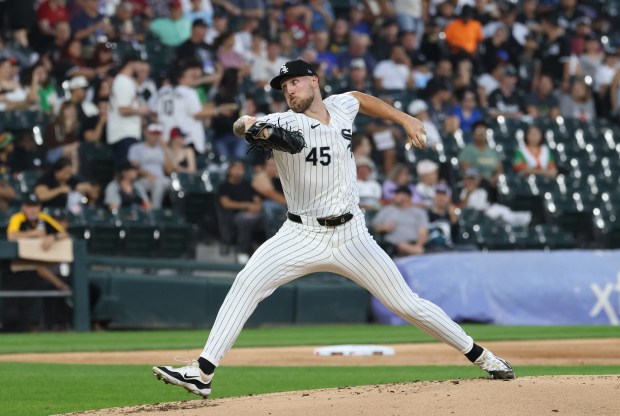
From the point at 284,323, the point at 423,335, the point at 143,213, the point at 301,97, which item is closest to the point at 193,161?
the point at 143,213

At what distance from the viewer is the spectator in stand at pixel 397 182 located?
656 inches

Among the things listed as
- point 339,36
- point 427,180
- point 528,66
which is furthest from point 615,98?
point 427,180

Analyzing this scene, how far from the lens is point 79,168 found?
1571 centimetres

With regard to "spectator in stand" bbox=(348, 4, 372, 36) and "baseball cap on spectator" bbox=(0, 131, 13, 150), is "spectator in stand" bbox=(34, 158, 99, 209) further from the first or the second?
"spectator in stand" bbox=(348, 4, 372, 36)

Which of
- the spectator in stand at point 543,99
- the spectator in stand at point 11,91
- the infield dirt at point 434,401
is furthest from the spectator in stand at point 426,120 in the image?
the infield dirt at point 434,401

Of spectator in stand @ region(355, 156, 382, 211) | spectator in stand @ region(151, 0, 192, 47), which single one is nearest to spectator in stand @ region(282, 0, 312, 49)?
spectator in stand @ region(151, 0, 192, 47)

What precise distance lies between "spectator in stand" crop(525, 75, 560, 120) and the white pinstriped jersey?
14.7 metres

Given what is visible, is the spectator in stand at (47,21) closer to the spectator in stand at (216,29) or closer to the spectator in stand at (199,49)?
the spectator in stand at (199,49)

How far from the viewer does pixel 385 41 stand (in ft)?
67.8

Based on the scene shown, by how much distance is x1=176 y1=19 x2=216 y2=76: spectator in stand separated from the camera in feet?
57.2

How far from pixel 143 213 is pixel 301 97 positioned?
845 cm

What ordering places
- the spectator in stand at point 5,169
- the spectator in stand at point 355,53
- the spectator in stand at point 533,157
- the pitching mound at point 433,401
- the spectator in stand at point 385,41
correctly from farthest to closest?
the spectator in stand at point 385,41 < the spectator in stand at point 355,53 < the spectator in stand at point 533,157 < the spectator in stand at point 5,169 < the pitching mound at point 433,401

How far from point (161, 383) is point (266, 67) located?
9.96 meters

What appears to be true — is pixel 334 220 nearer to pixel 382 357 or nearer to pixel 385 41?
pixel 382 357
